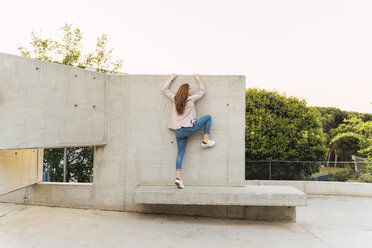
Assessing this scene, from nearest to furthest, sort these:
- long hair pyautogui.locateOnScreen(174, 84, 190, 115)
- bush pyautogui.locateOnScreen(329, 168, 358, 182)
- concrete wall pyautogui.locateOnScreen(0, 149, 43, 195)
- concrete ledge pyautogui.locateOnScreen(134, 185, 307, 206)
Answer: concrete wall pyautogui.locateOnScreen(0, 149, 43, 195), concrete ledge pyautogui.locateOnScreen(134, 185, 307, 206), long hair pyautogui.locateOnScreen(174, 84, 190, 115), bush pyautogui.locateOnScreen(329, 168, 358, 182)

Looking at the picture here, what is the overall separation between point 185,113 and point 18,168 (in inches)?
127

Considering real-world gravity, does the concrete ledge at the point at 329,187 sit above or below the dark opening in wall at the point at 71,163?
below

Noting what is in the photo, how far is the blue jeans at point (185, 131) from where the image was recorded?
17.8 feet

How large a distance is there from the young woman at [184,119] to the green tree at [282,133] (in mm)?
5106

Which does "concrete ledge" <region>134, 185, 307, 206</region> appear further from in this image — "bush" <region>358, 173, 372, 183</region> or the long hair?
"bush" <region>358, 173, 372, 183</region>

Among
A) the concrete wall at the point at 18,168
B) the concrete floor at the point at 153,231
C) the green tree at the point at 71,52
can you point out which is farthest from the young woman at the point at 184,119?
the green tree at the point at 71,52

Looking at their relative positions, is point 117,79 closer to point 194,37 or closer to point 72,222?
point 72,222

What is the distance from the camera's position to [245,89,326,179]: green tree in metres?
10.2

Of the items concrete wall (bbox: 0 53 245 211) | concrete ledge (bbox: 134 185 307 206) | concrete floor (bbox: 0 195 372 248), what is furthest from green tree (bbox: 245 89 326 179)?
concrete ledge (bbox: 134 185 307 206)

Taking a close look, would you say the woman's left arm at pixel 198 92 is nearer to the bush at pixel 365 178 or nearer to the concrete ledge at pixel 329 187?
the concrete ledge at pixel 329 187

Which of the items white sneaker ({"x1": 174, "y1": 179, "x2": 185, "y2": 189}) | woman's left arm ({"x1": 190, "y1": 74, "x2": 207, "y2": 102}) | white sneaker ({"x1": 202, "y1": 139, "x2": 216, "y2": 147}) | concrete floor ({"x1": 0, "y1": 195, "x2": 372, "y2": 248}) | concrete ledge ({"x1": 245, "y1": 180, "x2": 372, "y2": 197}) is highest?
woman's left arm ({"x1": 190, "y1": 74, "x2": 207, "y2": 102})

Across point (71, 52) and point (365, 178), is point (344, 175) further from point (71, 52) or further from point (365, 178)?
point (71, 52)

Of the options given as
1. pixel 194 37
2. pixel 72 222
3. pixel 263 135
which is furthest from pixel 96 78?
pixel 194 37

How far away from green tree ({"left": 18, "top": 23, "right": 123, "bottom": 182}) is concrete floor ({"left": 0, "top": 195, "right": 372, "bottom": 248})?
10.9ft
